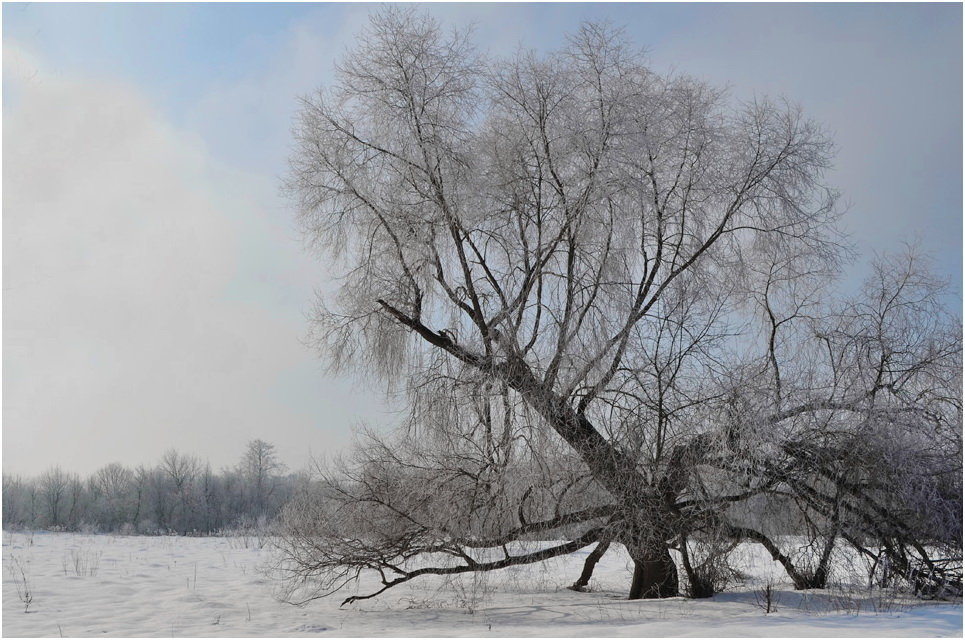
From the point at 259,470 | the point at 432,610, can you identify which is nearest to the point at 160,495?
the point at 259,470

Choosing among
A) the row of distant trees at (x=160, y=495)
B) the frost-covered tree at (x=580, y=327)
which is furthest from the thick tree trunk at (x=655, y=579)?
the row of distant trees at (x=160, y=495)

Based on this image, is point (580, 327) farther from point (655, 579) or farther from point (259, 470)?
point (259, 470)

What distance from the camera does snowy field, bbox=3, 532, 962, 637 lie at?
6.87 metres

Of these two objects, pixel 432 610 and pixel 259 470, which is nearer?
pixel 432 610

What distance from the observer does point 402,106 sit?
1033 centimetres

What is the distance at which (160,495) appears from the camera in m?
52.4

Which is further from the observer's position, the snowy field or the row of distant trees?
the row of distant trees

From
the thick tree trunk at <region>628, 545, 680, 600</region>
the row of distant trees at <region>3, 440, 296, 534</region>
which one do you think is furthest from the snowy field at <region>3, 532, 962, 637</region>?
the row of distant trees at <region>3, 440, 296, 534</region>

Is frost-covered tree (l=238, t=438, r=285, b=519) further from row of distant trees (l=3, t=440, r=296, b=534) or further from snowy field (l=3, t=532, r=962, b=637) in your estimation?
snowy field (l=3, t=532, r=962, b=637)

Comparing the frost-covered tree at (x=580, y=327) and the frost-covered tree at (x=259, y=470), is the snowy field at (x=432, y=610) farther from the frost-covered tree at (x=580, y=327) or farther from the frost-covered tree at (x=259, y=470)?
the frost-covered tree at (x=259, y=470)

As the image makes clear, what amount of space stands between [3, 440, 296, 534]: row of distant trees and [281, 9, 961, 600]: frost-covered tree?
3990 cm

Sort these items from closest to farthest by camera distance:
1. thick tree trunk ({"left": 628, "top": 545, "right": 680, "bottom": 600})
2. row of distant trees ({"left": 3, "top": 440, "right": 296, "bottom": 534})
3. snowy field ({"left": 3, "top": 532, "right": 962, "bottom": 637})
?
snowy field ({"left": 3, "top": 532, "right": 962, "bottom": 637}), thick tree trunk ({"left": 628, "top": 545, "right": 680, "bottom": 600}), row of distant trees ({"left": 3, "top": 440, "right": 296, "bottom": 534})

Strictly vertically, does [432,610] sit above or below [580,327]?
below

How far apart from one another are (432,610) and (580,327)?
398 cm
